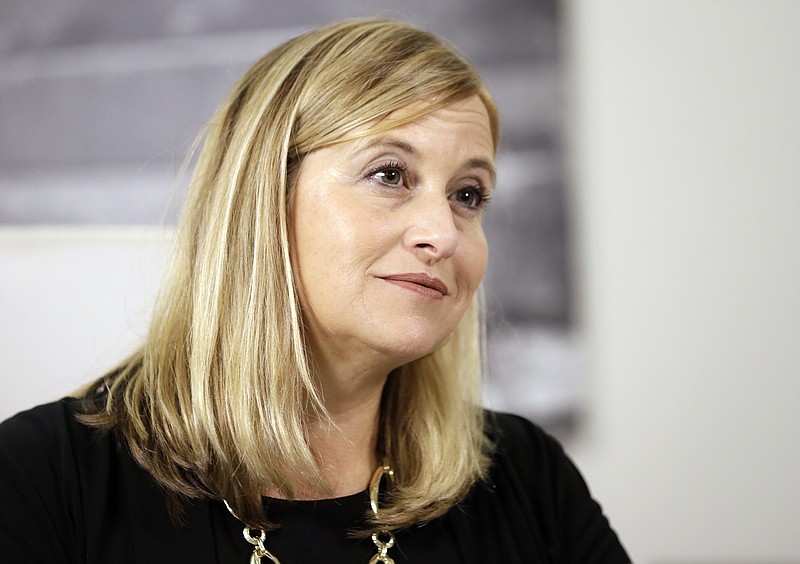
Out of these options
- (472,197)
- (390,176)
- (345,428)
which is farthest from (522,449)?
(390,176)

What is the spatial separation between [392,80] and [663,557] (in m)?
1.45

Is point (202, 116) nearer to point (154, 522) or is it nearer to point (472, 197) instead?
point (472, 197)

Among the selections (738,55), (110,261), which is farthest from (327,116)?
(738,55)

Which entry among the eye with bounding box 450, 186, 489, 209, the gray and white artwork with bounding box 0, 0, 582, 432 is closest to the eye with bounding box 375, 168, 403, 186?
the eye with bounding box 450, 186, 489, 209

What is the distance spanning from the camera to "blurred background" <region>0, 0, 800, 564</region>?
6.89ft

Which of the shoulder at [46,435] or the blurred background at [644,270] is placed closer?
the shoulder at [46,435]

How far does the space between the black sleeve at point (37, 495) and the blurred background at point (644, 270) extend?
36.3 inches

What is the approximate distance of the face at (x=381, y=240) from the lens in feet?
4.04

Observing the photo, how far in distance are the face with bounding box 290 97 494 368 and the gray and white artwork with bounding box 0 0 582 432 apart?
0.85 m

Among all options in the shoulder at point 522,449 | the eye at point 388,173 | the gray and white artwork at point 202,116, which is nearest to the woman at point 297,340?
the eye at point 388,173


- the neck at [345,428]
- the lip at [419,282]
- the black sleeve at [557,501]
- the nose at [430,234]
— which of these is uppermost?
the nose at [430,234]

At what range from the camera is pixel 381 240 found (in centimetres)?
123

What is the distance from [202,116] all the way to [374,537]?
4.41 ft

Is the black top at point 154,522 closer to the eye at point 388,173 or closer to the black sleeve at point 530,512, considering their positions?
the black sleeve at point 530,512
